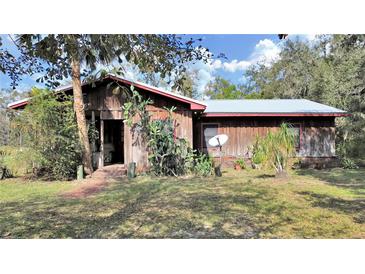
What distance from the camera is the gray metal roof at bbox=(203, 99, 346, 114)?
1012 cm

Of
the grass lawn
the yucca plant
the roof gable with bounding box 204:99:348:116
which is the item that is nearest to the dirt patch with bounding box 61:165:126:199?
the grass lawn

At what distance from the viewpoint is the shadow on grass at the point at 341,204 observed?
4109mm

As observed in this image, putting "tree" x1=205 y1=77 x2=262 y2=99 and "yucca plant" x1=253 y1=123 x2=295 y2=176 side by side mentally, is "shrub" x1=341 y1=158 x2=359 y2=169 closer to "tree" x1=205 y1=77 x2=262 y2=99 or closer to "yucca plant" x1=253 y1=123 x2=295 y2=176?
"yucca plant" x1=253 y1=123 x2=295 y2=176

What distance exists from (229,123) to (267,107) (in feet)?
5.46

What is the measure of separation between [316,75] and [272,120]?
5893mm

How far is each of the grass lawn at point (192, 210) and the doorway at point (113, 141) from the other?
4.14m

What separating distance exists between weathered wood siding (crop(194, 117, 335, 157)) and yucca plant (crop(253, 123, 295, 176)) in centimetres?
291

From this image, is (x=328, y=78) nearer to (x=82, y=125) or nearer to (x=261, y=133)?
(x=261, y=133)

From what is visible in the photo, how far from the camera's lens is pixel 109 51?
291 centimetres
